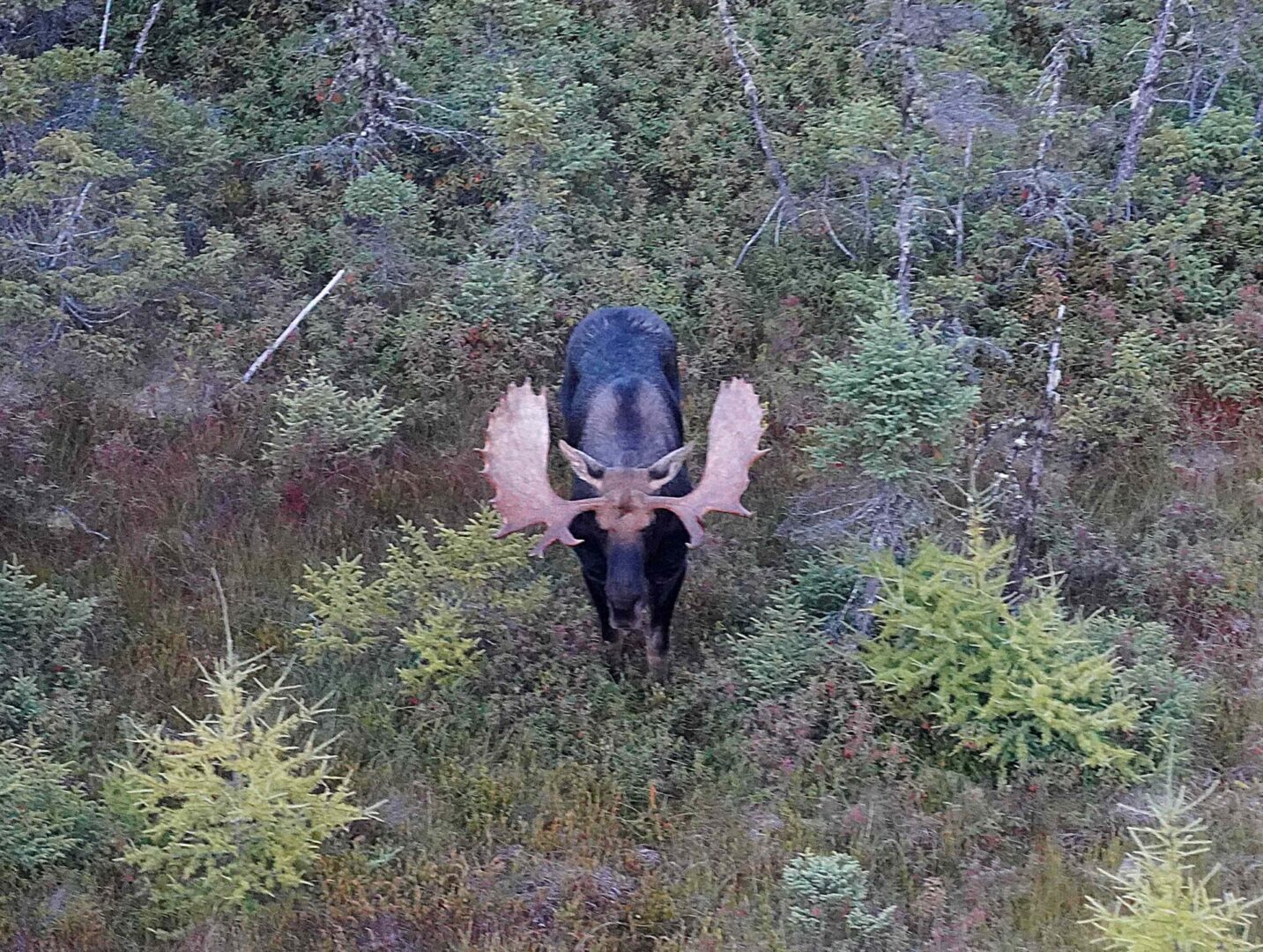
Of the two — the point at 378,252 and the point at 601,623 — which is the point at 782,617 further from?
the point at 378,252

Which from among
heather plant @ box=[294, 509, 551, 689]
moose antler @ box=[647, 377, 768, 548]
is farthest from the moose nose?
heather plant @ box=[294, 509, 551, 689]

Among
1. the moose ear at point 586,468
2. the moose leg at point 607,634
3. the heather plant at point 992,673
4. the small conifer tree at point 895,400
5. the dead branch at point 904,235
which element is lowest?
the moose leg at point 607,634

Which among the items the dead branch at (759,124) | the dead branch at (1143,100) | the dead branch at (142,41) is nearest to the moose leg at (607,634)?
the dead branch at (759,124)

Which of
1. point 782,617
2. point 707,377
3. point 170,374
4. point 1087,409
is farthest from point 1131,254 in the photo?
point 170,374

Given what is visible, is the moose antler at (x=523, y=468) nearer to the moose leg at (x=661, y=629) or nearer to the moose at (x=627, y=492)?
the moose at (x=627, y=492)

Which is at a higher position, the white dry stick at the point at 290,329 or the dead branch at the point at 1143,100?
the dead branch at the point at 1143,100

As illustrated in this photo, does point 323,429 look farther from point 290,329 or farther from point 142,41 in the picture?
point 142,41
